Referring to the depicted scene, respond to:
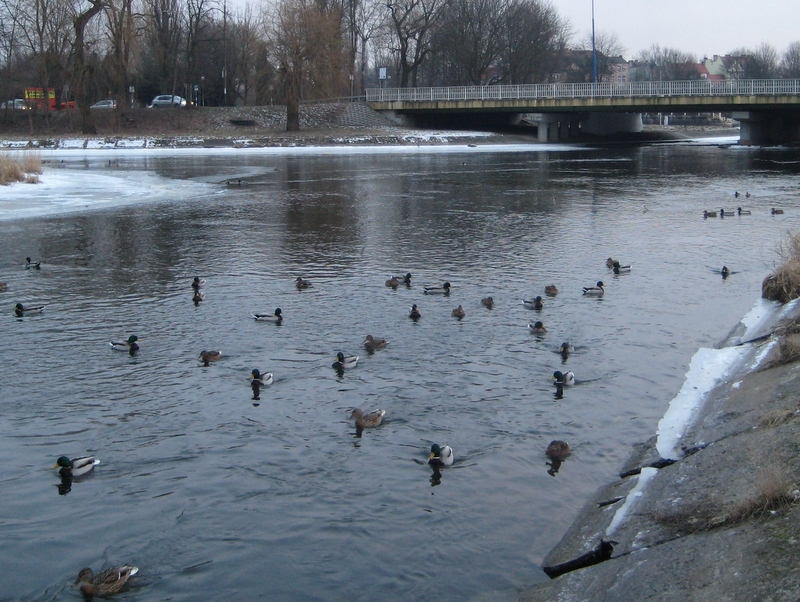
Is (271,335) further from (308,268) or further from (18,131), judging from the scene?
(18,131)

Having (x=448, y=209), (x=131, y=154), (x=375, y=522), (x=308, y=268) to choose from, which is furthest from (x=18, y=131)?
(x=375, y=522)

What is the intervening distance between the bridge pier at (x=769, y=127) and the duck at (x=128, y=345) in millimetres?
69190

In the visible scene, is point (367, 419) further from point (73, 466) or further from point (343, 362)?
point (73, 466)

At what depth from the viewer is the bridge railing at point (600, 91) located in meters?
67.9

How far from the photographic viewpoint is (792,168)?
45.2 m

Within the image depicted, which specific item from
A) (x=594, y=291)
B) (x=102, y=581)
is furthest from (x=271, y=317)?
(x=102, y=581)

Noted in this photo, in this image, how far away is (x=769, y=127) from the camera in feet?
244

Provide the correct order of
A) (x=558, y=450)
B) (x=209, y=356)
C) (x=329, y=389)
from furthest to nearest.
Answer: (x=209, y=356)
(x=329, y=389)
(x=558, y=450)

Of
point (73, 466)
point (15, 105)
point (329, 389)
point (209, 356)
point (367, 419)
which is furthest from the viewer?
point (15, 105)

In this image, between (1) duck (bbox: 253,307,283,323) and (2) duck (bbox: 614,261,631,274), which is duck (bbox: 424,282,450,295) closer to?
(1) duck (bbox: 253,307,283,323)

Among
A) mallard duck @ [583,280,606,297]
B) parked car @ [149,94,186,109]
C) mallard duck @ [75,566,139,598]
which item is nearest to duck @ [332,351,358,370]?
mallard duck @ [75,566,139,598]

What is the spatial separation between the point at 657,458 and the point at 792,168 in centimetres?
4067

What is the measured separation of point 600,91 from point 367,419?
6807 cm

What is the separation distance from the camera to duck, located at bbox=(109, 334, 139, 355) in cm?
1295
